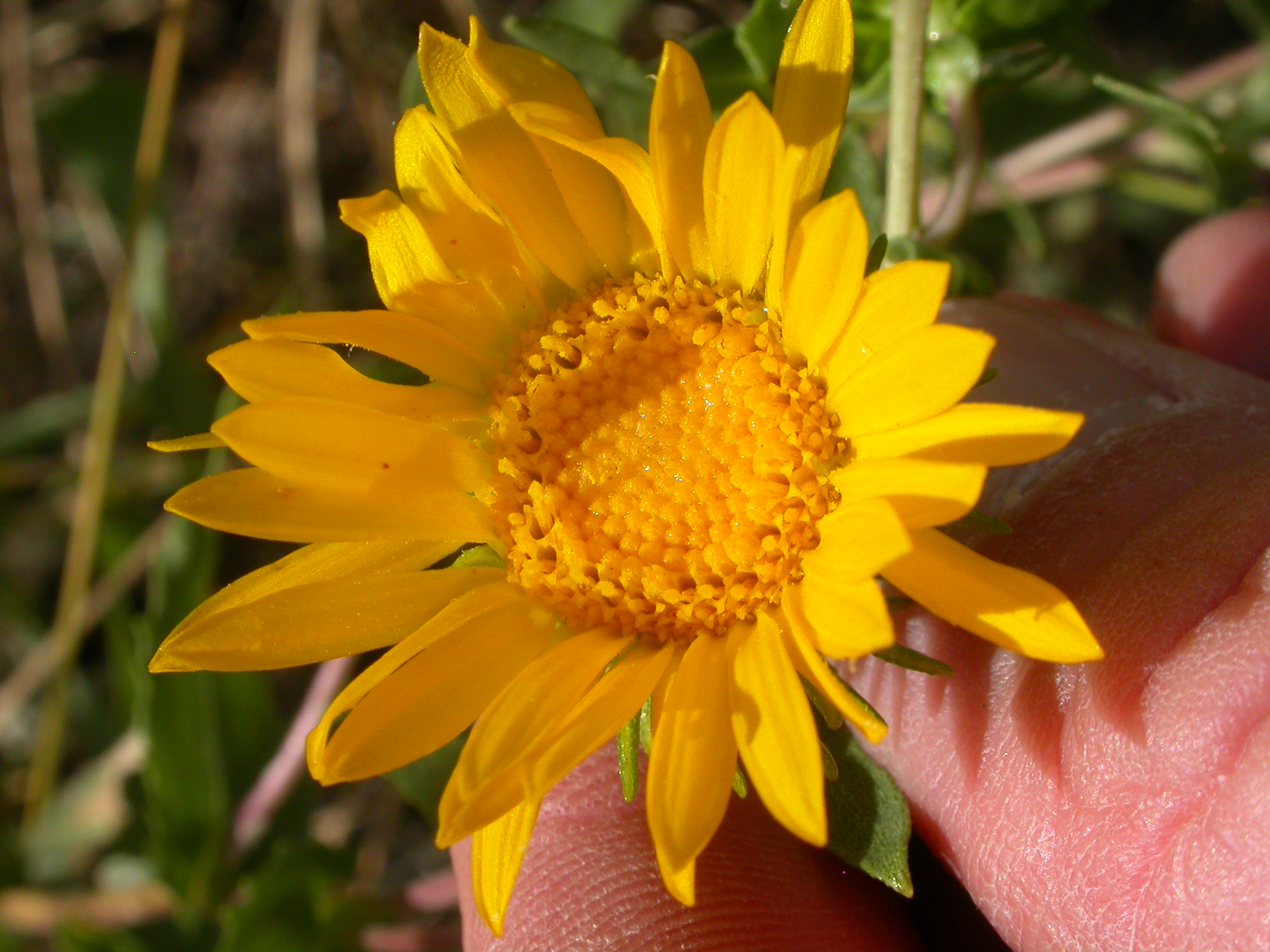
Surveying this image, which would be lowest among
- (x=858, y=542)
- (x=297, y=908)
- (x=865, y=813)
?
(x=297, y=908)

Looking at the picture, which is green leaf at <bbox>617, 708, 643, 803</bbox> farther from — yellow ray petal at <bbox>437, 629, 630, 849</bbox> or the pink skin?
the pink skin

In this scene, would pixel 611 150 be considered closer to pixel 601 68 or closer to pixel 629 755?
pixel 601 68

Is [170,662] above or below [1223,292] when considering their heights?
below

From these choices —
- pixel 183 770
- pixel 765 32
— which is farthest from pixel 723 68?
pixel 183 770

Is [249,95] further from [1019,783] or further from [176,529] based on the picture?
[1019,783]

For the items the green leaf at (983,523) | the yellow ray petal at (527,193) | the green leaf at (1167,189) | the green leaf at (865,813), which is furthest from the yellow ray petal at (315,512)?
the green leaf at (1167,189)

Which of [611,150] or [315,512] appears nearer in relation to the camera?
[611,150]
